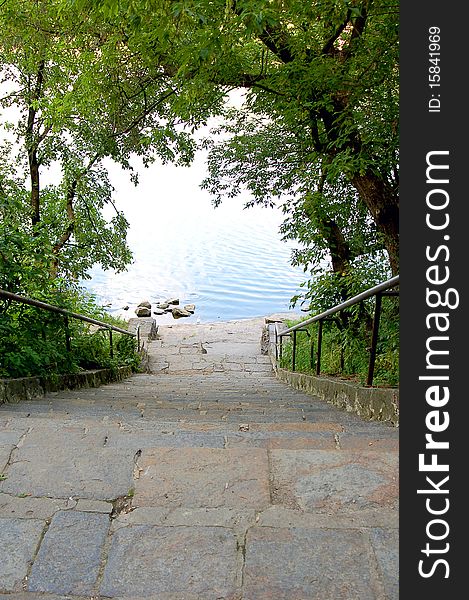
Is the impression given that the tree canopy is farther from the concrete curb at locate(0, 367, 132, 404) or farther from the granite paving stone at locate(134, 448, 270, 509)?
the granite paving stone at locate(134, 448, 270, 509)

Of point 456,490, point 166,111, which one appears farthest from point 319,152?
point 456,490

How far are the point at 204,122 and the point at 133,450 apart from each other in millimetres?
5748

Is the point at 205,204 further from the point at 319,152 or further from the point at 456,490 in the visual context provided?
the point at 456,490

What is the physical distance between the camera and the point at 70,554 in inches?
69.9

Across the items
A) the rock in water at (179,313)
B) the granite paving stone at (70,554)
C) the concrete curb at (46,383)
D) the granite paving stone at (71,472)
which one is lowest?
the granite paving stone at (70,554)

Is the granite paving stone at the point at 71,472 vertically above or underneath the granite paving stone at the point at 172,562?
above

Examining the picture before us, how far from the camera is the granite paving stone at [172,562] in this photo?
1.63 metres

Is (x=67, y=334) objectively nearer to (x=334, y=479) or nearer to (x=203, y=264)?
(x=334, y=479)

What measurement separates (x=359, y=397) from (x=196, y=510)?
2.33 metres

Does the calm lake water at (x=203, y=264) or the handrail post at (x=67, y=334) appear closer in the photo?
the handrail post at (x=67, y=334)

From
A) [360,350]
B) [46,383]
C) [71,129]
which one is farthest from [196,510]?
[71,129]

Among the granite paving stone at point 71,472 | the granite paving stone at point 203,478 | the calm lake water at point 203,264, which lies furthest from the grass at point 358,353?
the calm lake water at point 203,264

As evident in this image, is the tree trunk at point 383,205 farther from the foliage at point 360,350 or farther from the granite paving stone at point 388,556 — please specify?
the granite paving stone at point 388,556

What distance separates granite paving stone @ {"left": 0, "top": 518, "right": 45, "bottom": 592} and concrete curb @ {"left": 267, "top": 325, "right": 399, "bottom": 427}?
221 cm
